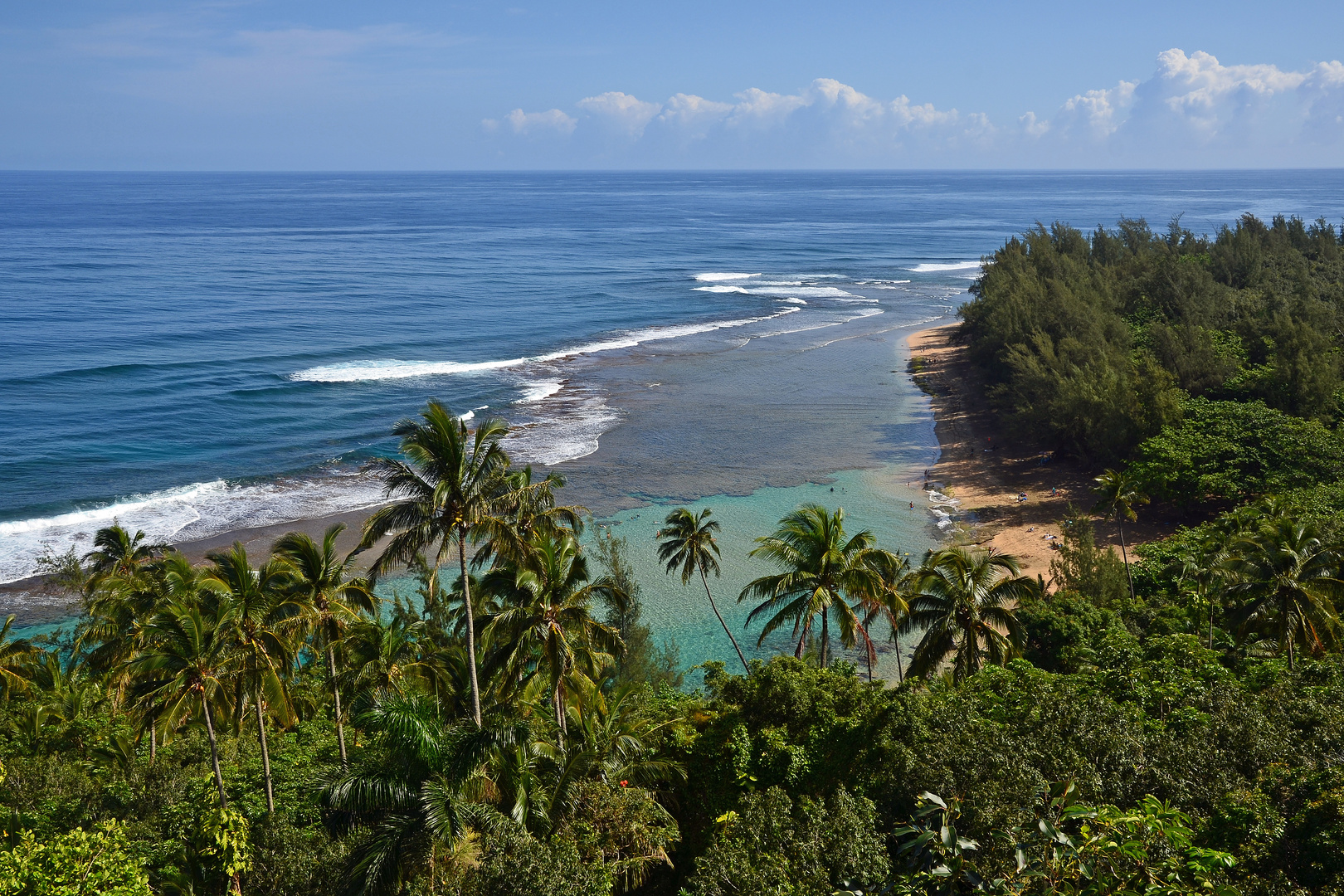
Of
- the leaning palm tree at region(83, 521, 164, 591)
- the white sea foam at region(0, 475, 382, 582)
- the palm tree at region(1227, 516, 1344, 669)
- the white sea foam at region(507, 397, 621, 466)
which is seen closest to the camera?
the palm tree at region(1227, 516, 1344, 669)

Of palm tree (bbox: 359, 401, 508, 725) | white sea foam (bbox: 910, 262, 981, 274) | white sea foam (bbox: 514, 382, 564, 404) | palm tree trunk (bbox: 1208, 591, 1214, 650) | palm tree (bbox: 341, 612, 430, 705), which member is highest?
white sea foam (bbox: 910, 262, 981, 274)

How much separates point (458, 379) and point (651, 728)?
163 feet

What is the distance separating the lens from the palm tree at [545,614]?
1875cm

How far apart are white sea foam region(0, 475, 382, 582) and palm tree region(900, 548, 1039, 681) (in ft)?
97.4

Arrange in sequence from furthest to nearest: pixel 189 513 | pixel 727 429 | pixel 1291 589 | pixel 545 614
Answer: pixel 727 429 → pixel 189 513 → pixel 1291 589 → pixel 545 614

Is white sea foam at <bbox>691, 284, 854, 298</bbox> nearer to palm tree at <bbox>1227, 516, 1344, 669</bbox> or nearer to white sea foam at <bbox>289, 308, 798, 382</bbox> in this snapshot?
white sea foam at <bbox>289, 308, 798, 382</bbox>

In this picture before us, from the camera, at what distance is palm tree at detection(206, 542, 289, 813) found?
17.4 meters

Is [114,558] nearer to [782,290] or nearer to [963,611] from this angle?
[963,611]

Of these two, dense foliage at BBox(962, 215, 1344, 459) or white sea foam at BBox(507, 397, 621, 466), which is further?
white sea foam at BBox(507, 397, 621, 466)

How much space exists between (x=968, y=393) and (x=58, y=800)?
55.8 metres

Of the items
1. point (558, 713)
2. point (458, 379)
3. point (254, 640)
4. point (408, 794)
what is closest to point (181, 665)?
point (254, 640)

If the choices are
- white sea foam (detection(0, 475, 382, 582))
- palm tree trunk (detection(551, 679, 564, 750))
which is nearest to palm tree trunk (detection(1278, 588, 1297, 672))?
palm tree trunk (detection(551, 679, 564, 750))

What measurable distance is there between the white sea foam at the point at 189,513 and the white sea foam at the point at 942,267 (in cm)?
9205

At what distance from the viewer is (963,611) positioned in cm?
2195
